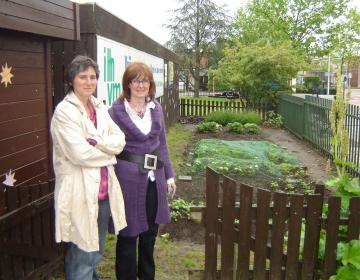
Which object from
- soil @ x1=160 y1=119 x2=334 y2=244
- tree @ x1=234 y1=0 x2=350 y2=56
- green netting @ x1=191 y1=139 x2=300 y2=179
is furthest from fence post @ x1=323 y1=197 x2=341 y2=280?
tree @ x1=234 y1=0 x2=350 y2=56

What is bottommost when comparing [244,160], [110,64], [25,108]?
[244,160]

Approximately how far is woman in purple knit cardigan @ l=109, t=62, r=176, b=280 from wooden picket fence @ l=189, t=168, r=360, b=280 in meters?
0.40

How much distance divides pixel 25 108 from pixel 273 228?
7.51ft

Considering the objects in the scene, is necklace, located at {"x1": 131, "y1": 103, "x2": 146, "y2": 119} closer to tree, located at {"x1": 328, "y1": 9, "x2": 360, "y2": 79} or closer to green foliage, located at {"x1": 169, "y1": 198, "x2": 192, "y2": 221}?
green foliage, located at {"x1": 169, "y1": 198, "x2": 192, "y2": 221}

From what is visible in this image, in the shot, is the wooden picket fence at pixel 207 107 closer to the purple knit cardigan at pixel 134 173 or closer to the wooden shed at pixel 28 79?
the wooden shed at pixel 28 79

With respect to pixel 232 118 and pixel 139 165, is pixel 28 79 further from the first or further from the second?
pixel 232 118

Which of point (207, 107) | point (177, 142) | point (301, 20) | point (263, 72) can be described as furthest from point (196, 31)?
point (177, 142)

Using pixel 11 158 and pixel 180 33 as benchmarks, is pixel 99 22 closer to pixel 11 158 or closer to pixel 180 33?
pixel 11 158

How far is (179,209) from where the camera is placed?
18.5ft

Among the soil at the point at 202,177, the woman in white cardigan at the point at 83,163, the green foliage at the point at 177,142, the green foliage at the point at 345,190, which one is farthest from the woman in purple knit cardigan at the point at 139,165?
the green foliage at the point at 177,142

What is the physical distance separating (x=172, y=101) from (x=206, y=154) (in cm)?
681

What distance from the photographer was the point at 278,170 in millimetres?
7797

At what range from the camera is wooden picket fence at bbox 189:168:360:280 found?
3.21m

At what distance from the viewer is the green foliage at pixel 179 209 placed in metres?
5.40
